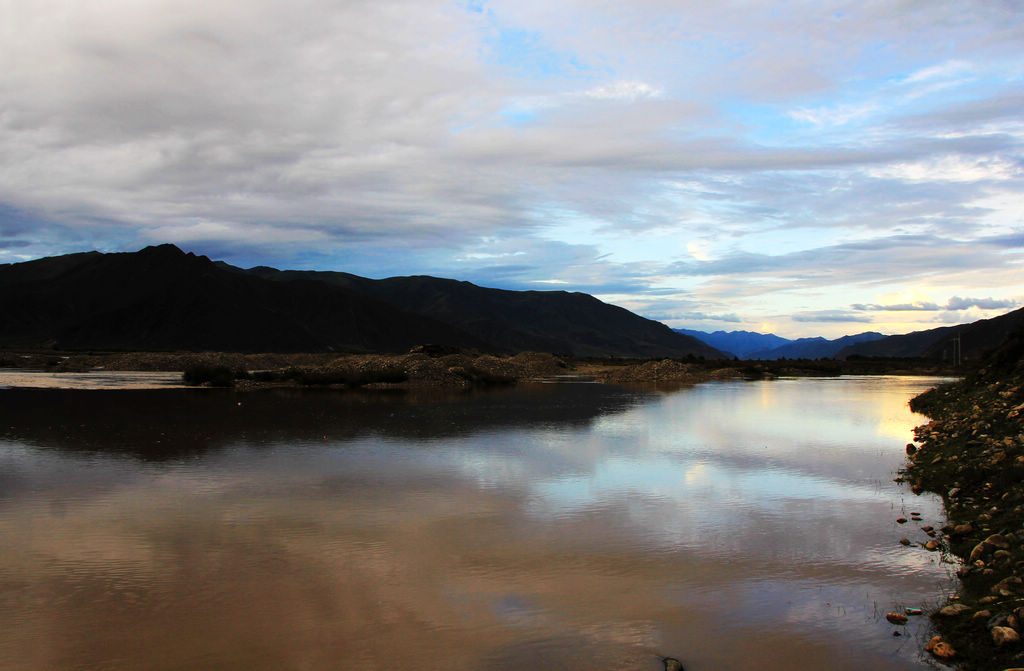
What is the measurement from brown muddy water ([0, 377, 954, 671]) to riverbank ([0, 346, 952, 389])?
86.4ft

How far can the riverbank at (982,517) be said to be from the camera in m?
5.88

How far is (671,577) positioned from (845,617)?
1843 mm

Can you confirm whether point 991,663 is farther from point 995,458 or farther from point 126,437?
point 126,437

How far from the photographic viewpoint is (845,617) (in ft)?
22.8

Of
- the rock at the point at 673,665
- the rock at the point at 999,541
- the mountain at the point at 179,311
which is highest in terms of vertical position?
the mountain at the point at 179,311

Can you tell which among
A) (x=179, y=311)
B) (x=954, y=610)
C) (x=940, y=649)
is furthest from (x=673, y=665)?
(x=179, y=311)

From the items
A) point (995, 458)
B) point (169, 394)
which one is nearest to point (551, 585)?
point (995, 458)

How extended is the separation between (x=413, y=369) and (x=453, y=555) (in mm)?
40789

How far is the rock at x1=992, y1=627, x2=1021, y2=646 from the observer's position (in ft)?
18.2

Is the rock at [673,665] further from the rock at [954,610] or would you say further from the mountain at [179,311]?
the mountain at [179,311]

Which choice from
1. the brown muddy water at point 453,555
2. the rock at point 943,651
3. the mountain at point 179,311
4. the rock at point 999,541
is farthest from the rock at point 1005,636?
the mountain at point 179,311

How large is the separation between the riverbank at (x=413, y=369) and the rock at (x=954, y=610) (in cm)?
4016

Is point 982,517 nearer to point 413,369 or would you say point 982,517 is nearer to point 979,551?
point 979,551

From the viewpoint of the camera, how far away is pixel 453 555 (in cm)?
886
